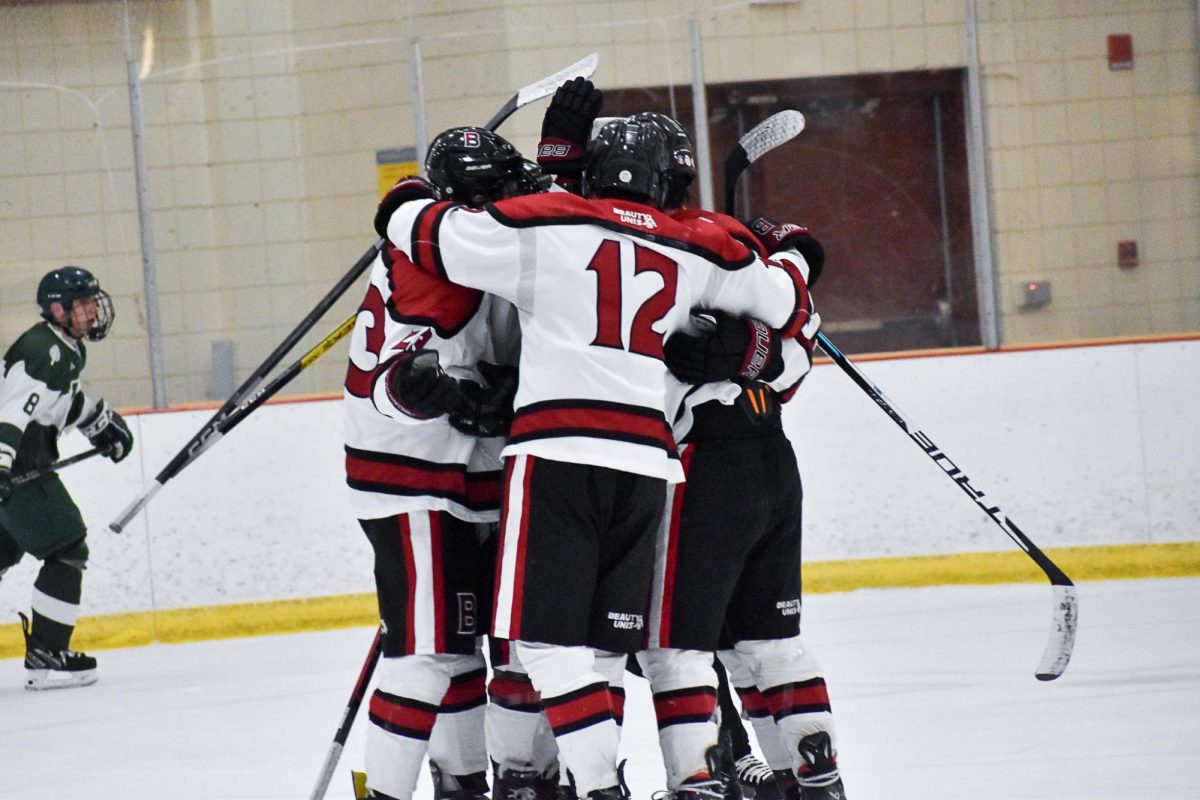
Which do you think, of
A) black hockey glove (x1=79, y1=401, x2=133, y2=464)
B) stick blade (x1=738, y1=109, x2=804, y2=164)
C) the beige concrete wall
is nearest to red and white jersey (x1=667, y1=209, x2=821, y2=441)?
stick blade (x1=738, y1=109, x2=804, y2=164)

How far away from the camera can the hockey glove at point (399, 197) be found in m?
2.49

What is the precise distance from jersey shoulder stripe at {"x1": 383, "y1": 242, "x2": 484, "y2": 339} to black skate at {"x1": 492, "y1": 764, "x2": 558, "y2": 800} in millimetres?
773

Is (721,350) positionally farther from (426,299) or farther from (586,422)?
(426,299)

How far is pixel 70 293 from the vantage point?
4695 millimetres

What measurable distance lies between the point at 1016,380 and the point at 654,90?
1720 millimetres

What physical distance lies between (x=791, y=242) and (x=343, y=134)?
10.8 ft

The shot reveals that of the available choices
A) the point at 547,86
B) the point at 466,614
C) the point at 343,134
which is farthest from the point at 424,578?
the point at 343,134

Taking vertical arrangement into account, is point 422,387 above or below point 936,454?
above

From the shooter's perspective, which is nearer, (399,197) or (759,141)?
(399,197)

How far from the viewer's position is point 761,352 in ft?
8.20

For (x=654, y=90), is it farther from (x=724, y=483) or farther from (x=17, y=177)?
(x=724, y=483)

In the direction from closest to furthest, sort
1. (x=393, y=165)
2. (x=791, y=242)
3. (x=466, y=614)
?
(x=466, y=614)
(x=791, y=242)
(x=393, y=165)

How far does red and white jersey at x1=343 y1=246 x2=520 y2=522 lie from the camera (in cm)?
247

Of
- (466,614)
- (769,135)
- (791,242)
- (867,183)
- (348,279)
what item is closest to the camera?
(466,614)
